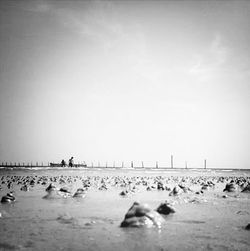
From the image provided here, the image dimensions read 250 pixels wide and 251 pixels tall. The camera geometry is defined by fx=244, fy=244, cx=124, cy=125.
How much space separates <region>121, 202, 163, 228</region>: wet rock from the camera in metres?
4.64

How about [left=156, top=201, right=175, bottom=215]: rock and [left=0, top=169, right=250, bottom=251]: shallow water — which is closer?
[left=0, top=169, right=250, bottom=251]: shallow water

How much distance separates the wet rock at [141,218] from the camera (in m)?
4.64

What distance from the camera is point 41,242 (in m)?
3.61

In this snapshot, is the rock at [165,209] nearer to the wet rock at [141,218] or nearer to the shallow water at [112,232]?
the shallow water at [112,232]

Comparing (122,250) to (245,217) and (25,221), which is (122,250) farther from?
(245,217)

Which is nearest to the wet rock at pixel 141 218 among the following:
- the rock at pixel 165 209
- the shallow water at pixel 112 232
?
the shallow water at pixel 112 232

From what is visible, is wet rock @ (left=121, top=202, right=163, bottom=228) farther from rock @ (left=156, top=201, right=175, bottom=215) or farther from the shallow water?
rock @ (left=156, top=201, right=175, bottom=215)

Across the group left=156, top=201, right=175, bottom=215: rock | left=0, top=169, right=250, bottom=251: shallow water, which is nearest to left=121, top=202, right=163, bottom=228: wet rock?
left=0, top=169, right=250, bottom=251: shallow water

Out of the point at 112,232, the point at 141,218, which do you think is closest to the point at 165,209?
the point at 141,218

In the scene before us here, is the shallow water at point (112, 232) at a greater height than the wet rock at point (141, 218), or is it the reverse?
the wet rock at point (141, 218)

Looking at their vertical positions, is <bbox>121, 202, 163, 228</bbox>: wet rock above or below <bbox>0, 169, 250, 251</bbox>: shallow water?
above

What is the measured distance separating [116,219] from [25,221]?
191cm

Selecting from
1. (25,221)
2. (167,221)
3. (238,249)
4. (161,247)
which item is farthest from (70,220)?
(238,249)

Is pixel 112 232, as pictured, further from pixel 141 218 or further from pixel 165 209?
pixel 165 209
